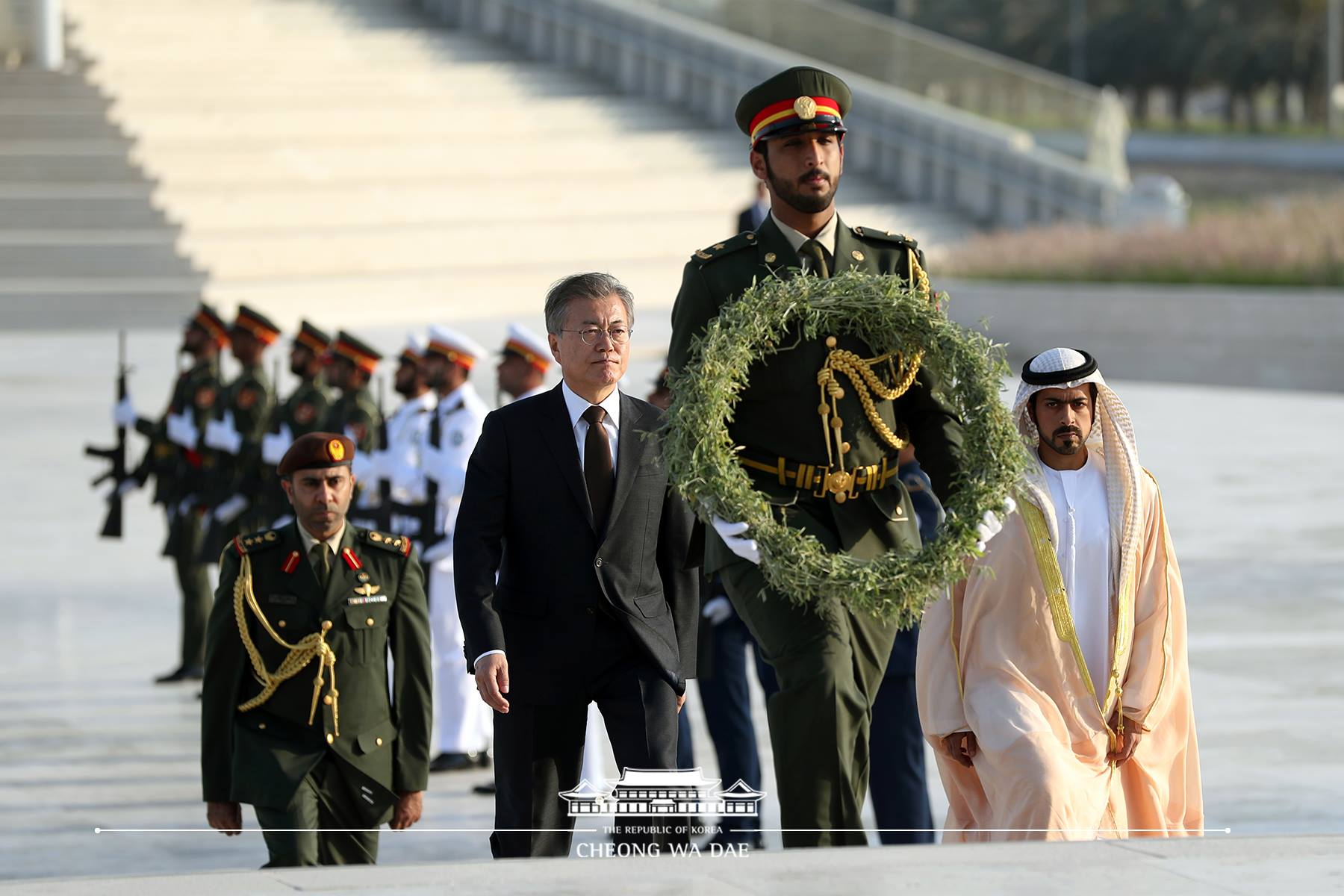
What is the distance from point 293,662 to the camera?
20.6 feet

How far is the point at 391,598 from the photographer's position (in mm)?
6473

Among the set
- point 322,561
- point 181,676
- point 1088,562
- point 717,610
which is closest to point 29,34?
point 181,676

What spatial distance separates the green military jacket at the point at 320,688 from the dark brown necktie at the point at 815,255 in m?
1.83

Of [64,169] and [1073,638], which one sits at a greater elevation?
[64,169]

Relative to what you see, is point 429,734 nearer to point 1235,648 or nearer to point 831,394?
point 831,394

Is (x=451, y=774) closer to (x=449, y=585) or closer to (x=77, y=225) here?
(x=449, y=585)

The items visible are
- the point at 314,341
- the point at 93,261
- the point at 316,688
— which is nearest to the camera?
the point at 316,688

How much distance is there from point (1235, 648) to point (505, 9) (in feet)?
88.7

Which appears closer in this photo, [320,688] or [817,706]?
[817,706]

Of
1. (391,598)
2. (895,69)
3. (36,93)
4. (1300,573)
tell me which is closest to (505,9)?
(895,69)

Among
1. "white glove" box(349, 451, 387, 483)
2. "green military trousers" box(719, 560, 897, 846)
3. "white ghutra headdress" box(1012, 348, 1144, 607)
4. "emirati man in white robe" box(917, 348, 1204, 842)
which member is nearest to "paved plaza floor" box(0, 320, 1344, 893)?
"green military trousers" box(719, 560, 897, 846)

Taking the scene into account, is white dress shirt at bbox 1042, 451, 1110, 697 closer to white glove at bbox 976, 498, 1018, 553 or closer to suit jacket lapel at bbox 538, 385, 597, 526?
white glove at bbox 976, 498, 1018, 553

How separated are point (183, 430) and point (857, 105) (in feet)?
73.8

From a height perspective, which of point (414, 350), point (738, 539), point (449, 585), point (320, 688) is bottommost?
point (320, 688)
